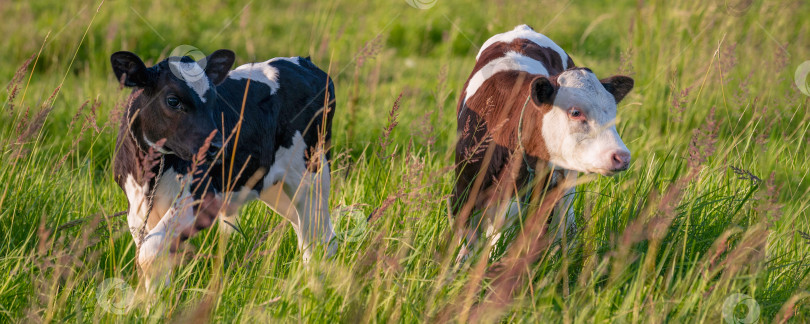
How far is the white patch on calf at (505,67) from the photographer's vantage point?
409 cm

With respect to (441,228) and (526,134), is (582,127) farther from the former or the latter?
(441,228)

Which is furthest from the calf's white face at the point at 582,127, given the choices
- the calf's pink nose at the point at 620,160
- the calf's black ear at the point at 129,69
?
the calf's black ear at the point at 129,69

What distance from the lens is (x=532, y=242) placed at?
3.20 m

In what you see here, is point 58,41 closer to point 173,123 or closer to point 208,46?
point 208,46

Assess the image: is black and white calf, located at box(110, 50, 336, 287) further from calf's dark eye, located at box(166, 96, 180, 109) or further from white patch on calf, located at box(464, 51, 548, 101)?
white patch on calf, located at box(464, 51, 548, 101)

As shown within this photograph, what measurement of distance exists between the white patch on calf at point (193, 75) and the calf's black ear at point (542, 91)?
139 centimetres

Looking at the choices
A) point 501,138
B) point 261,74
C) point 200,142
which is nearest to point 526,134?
point 501,138

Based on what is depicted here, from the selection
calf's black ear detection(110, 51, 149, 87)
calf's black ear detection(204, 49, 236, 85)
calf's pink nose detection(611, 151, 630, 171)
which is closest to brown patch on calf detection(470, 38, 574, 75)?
calf's pink nose detection(611, 151, 630, 171)

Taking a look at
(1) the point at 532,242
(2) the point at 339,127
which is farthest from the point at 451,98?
(1) the point at 532,242

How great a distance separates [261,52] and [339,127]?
12.7 ft

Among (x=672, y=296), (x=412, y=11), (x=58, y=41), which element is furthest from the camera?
(x=412, y=11)

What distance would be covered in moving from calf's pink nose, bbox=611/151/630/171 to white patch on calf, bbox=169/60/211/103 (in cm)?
171

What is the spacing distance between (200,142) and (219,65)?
1.72 ft

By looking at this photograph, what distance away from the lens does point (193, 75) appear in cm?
325
